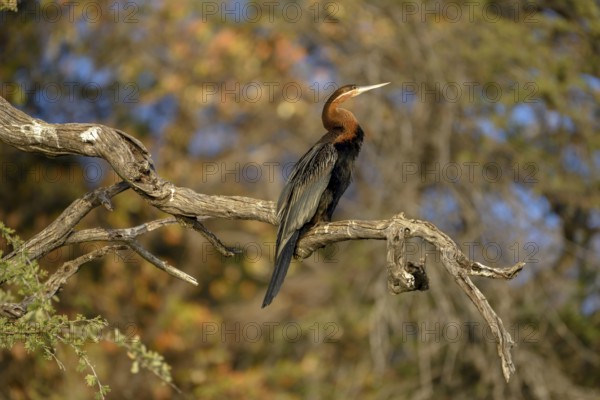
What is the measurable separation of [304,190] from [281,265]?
0.57m

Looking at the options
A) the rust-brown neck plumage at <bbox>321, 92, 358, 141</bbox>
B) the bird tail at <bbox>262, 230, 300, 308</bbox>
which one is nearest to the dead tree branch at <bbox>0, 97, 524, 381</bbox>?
the bird tail at <bbox>262, 230, 300, 308</bbox>

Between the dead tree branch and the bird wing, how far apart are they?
16.0 inches

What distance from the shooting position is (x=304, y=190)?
4531mm

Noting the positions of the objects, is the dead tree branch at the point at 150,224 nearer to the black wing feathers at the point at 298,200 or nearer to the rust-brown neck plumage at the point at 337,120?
the black wing feathers at the point at 298,200

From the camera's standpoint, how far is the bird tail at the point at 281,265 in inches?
156

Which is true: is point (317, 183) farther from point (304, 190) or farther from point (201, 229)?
point (201, 229)

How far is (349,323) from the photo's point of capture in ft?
27.6

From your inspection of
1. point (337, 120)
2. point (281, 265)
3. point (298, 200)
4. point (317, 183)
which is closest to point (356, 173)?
point (337, 120)

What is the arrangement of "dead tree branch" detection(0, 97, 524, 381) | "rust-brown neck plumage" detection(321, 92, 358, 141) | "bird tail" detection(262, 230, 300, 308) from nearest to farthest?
"dead tree branch" detection(0, 97, 524, 381)
"bird tail" detection(262, 230, 300, 308)
"rust-brown neck plumage" detection(321, 92, 358, 141)

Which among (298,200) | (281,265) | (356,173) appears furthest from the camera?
(356,173)

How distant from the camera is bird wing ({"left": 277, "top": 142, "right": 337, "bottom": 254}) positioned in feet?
13.6

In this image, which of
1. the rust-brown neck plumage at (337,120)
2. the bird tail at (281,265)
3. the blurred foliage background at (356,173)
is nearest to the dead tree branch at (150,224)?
the bird tail at (281,265)

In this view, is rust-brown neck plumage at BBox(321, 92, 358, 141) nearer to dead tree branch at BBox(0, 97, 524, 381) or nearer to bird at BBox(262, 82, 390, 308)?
bird at BBox(262, 82, 390, 308)

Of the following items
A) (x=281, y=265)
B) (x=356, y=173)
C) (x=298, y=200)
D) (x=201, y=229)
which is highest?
(x=201, y=229)
